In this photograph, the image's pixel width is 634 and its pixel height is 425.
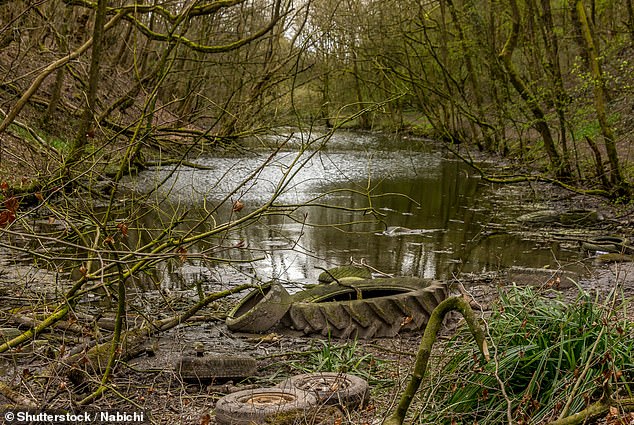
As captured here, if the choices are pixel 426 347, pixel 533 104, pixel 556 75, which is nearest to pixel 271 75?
pixel 556 75

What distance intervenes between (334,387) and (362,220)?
7.97m

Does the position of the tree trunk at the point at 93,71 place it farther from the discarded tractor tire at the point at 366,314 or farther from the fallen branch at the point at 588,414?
the fallen branch at the point at 588,414

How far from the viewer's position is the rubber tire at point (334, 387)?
515 centimetres

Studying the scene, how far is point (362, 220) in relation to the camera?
13.0 m

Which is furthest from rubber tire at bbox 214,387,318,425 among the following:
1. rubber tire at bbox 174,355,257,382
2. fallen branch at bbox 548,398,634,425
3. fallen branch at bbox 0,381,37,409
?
fallen branch at bbox 548,398,634,425

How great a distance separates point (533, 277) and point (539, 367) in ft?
16.3

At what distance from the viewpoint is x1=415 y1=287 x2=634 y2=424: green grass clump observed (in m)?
4.42

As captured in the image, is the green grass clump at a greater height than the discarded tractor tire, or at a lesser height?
greater

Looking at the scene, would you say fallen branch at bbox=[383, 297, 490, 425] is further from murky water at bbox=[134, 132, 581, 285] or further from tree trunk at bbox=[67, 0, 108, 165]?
tree trunk at bbox=[67, 0, 108, 165]

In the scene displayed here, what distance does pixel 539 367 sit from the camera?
4.58 meters

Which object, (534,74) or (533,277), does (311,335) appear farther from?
(534,74)

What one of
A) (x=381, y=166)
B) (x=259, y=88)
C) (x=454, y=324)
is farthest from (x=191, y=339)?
(x=381, y=166)

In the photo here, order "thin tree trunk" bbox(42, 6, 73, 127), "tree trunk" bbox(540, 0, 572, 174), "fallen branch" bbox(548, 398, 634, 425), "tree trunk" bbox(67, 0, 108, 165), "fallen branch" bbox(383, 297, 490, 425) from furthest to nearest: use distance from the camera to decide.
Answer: "tree trunk" bbox(540, 0, 572, 174), "thin tree trunk" bbox(42, 6, 73, 127), "tree trunk" bbox(67, 0, 108, 165), "fallen branch" bbox(548, 398, 634, 425), "fallen branch" bbox(383, 297, 490, 425)

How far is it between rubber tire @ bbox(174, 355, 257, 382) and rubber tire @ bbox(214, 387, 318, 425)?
77 cm
